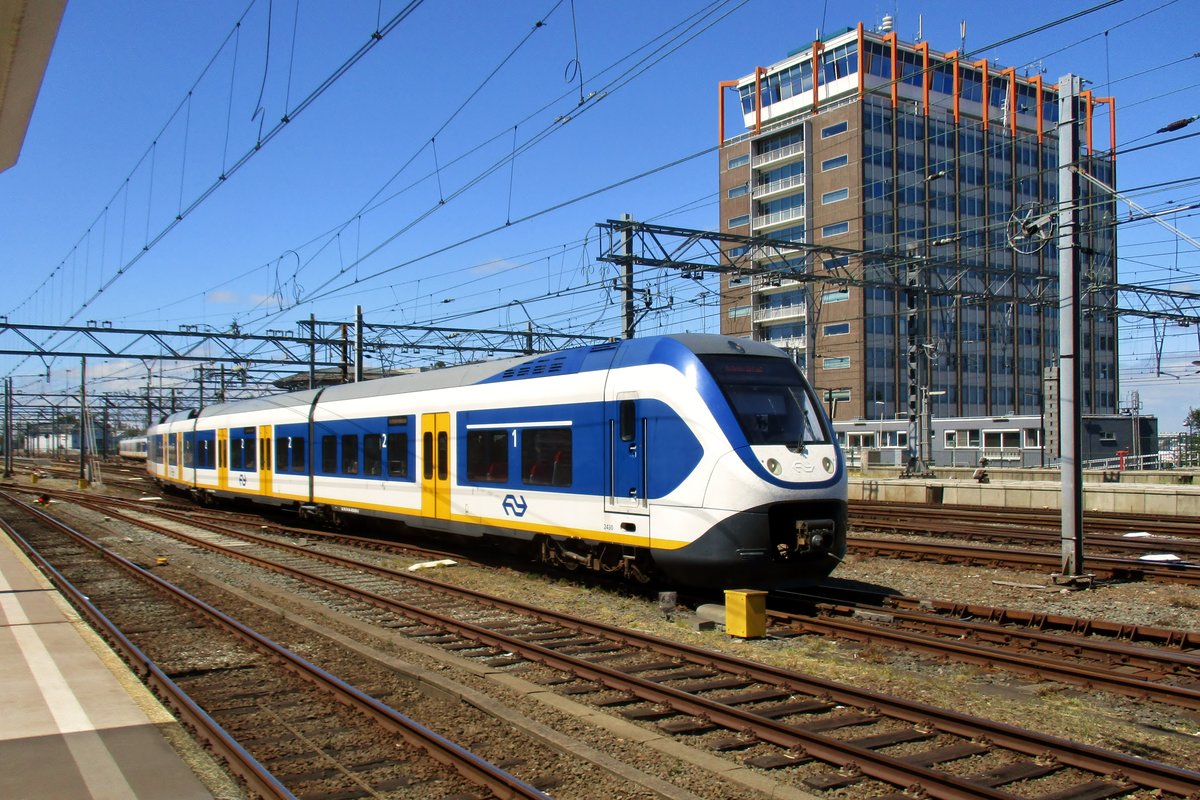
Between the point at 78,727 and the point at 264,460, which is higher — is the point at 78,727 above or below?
below

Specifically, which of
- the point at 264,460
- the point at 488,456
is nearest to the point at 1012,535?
the point at 488,456

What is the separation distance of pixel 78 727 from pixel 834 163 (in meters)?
66.2

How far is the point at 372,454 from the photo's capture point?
18.6 metres

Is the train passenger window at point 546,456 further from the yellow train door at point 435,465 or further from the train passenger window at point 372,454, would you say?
the train passenger window at point 372,454

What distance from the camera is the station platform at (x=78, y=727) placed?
546 cm

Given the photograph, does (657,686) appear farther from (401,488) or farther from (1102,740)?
(401,488)

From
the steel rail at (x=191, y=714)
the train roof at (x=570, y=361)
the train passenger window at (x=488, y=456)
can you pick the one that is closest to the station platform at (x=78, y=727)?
the steel rail at (x=191, y=714)

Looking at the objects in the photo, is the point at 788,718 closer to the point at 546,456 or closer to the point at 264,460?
the point at 546,456

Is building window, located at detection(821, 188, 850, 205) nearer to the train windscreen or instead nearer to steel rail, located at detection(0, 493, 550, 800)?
the train windscreen

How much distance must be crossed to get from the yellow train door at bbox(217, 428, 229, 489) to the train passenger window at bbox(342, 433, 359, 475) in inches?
382

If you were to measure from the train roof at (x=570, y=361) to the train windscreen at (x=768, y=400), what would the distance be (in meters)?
0.22

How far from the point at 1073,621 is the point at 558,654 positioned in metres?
5.51

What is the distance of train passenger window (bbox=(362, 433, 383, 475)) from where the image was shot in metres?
18.2

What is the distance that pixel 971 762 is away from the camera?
601 centimetres
